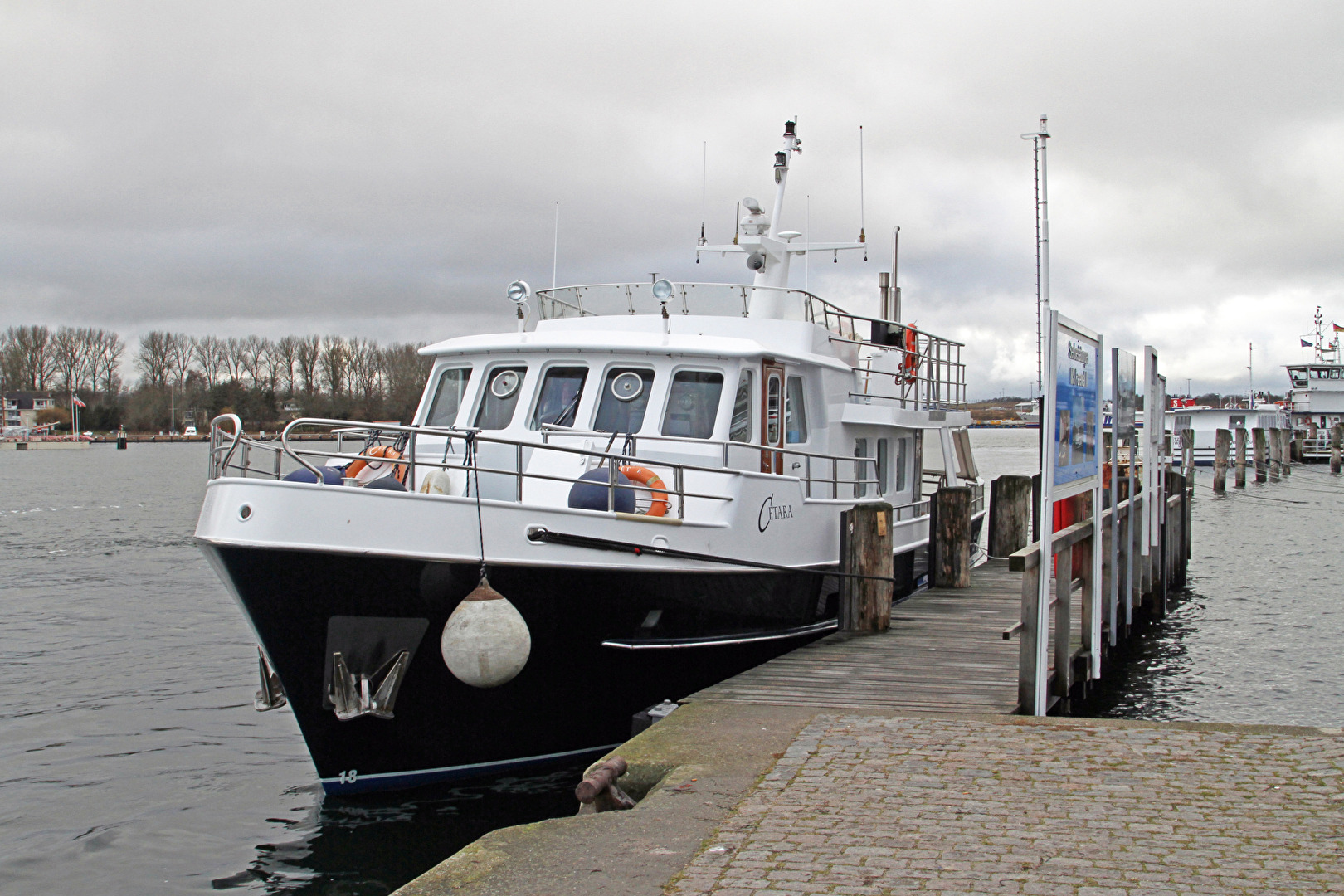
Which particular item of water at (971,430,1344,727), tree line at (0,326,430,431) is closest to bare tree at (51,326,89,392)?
tree line at (0,326,430,431)

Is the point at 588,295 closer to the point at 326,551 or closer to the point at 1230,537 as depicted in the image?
the point at 326,551

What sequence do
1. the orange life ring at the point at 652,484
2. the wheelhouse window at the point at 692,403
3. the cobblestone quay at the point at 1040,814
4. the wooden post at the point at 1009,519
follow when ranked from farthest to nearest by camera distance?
the wooden post at the point at 1009,519 → the wheelhouse window at the point at 692,403 → the orange life ring at the point at 652,484 → the cobblestone quay at the point at 1040,814

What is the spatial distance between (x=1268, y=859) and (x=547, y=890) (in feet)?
9.74

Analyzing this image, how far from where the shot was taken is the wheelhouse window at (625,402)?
10.7 metres

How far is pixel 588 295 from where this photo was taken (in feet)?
42.4

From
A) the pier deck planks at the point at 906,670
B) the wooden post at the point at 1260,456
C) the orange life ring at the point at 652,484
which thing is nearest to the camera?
the pier deck planks at the point at 906,670

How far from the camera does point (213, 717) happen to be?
12734mm

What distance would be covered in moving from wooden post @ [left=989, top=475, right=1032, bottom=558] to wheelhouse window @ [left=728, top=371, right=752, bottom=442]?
7.31m

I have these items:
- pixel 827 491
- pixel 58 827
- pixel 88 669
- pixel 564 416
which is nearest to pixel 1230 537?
pixel 827 491

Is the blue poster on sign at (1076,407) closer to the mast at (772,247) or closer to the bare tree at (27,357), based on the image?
the mast at (772,247)

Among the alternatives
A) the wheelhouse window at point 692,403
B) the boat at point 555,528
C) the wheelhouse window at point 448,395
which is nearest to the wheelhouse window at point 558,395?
the boat at point 555,528

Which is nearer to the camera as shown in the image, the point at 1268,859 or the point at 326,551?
the point at 1268,859

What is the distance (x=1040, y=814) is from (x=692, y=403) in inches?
230

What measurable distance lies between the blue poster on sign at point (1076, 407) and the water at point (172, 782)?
4609mm
